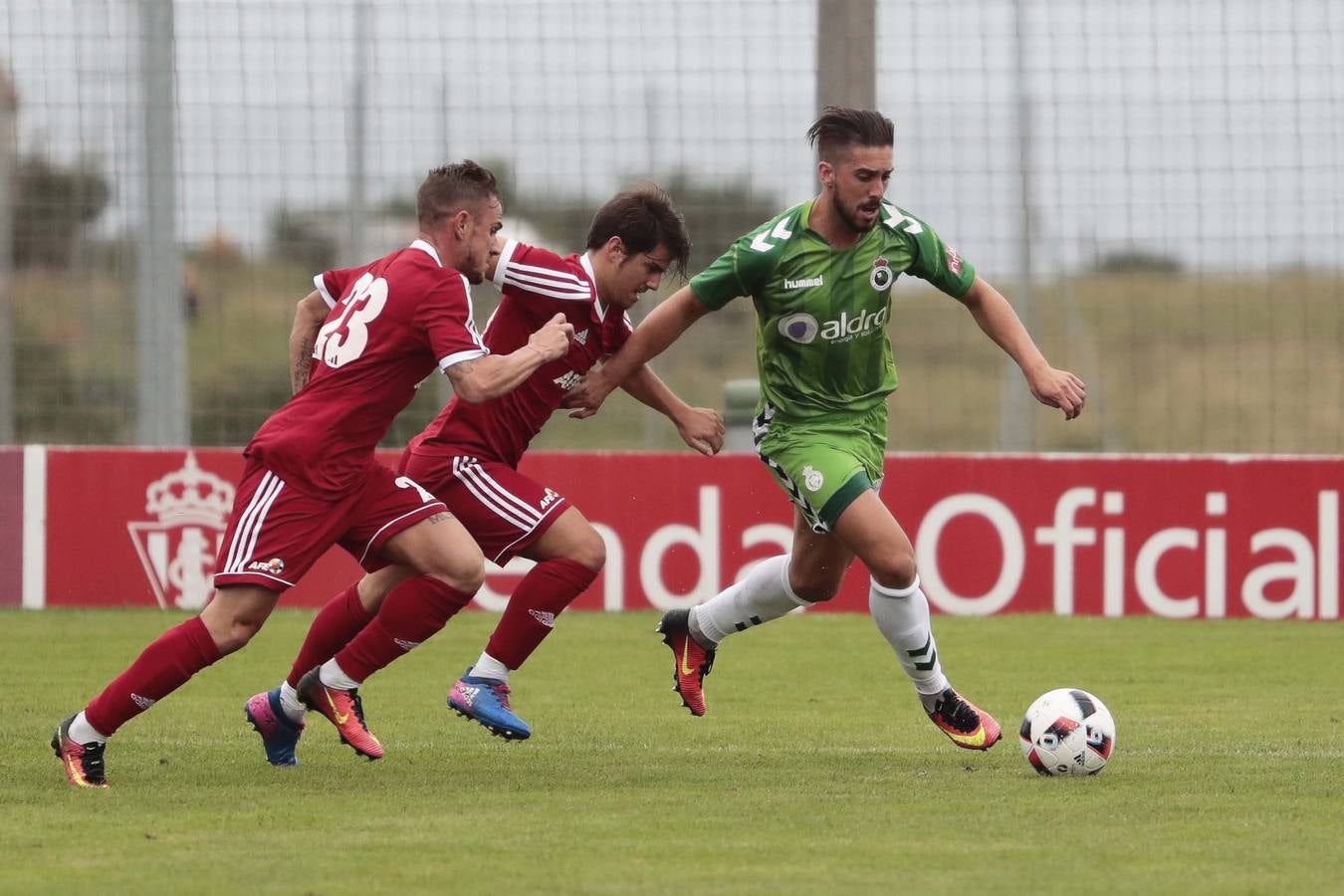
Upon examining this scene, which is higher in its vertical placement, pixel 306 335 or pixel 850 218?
pixel 850 218

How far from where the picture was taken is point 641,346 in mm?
6758

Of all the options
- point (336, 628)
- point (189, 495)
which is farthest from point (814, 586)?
point (189, 495)

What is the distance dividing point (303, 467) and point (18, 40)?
6.99 meters

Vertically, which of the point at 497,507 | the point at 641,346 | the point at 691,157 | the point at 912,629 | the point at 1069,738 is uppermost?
the point at 691,157

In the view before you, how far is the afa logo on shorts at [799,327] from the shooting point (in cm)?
673

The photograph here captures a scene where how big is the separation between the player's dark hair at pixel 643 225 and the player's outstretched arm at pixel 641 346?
164 mm

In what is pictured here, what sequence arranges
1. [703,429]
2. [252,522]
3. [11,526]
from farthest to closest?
[11,526], [703,429], [252,522]

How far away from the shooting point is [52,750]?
21.7ft

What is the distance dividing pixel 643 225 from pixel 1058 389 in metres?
1.44

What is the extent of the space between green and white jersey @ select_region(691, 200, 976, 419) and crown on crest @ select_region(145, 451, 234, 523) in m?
5.18

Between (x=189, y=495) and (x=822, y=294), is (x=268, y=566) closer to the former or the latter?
(x=822, y=294)

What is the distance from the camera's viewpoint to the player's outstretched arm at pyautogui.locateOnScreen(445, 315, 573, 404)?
5.84 m

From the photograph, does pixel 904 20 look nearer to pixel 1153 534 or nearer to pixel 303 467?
pixel 1153 534

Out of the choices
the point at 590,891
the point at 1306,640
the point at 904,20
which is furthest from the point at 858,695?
the point at 904,20
